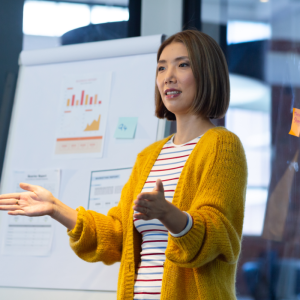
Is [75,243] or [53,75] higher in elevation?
[53,75]

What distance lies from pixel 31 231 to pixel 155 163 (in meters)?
0.83

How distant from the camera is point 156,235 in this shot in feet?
3.71

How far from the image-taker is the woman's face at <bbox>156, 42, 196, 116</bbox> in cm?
121

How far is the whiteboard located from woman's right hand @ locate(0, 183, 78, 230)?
559 millimetres

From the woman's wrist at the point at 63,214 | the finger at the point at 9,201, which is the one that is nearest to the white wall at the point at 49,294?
the woman's wrist at the point at 63,214

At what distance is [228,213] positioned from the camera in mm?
1001

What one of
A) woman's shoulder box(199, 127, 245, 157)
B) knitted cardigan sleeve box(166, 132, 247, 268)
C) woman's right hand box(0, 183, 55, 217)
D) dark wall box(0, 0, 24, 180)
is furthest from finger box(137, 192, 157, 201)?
dark wall box(0, 0, 24, 180)

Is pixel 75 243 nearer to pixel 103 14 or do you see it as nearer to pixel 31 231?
pixel 31 231

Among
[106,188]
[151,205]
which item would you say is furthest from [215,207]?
[106,188]

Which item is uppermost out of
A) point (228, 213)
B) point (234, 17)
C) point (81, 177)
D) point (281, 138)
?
point (234, 17)

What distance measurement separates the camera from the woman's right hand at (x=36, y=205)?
1118 mm

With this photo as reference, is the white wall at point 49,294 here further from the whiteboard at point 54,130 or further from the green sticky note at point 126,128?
the green sticky note at point 126,128

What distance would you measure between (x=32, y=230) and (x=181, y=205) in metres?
0.98

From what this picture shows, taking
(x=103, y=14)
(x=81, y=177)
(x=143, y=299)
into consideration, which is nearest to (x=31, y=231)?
(x=81, y=177)
